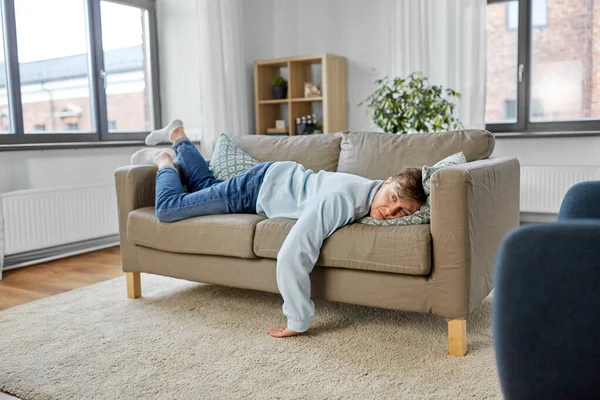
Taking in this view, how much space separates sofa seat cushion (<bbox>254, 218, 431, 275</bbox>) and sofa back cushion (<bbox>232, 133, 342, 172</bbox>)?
25.7 inches

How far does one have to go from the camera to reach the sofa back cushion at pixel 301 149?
277 centimetres

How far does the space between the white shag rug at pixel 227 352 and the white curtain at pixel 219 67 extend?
2.30m

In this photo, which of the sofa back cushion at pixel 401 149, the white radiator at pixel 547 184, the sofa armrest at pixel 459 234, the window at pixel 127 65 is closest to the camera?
the sofa armrest at pixel 459 234

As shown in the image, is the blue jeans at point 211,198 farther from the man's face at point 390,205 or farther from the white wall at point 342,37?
the white wall at point 342,37

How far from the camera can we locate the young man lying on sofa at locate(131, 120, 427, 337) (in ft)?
Result: 6.78

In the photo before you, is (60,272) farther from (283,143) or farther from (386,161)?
Result: (386,161)

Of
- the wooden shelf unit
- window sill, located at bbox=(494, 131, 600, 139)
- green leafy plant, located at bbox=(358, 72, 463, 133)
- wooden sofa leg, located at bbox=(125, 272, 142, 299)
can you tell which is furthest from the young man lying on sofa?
window sill, located at bbox=(494, 131, 600, 139)

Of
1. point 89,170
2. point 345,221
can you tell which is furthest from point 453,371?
point 89,170

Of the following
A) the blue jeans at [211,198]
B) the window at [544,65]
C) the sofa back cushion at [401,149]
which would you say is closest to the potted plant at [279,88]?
the window at [544,65]

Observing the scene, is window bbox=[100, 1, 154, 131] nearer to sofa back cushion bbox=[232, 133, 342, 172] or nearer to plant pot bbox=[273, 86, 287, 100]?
plant pot bbox=[273, 86, 287, 100]

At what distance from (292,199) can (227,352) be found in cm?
72

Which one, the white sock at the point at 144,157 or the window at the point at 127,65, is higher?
the window at the point at 127,65

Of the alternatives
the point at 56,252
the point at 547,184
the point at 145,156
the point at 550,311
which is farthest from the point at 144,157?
the point at 547,184

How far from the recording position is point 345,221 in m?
2.10
